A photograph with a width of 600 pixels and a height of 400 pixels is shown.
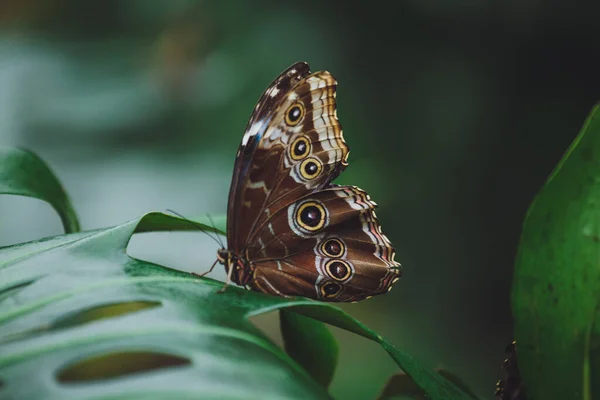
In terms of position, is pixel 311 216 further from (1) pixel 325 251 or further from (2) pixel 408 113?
(2) pixel 408 113

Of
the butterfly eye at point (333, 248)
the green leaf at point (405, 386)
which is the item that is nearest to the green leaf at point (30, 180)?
the butterfly eye at point (333, 248)

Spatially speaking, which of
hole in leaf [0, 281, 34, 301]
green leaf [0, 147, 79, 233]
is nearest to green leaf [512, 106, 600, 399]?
hole in leaf [0, 281, 34, 301]

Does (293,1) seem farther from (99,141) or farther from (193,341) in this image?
(193,341)

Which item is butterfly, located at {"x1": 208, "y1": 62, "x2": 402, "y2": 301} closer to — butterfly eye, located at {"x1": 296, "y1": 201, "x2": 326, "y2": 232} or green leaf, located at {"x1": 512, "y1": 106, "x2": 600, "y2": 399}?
butterfly eye, located at {"x1": 296, "y1": 201, "x2": 326, "y2": 232}

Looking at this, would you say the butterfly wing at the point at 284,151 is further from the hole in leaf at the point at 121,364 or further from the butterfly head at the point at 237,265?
the hole in leaf at the point at 121,364

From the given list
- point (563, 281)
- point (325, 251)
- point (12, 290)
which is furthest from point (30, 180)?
point (563, 281)
